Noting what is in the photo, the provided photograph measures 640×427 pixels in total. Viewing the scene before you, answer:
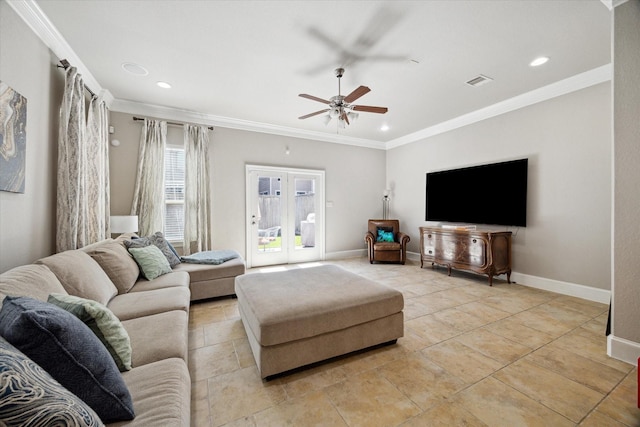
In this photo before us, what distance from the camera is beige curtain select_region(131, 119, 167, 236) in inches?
157

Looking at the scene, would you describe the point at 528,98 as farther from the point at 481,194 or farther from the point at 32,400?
the point at 32,400

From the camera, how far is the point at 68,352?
0.84m

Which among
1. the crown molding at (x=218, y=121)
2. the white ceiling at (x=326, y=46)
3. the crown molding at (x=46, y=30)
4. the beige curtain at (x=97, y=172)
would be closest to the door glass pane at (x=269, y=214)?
the crown molding at (x=218, y=121)

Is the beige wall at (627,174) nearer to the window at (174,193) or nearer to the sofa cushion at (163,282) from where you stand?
the sofa cushion at (163,282)

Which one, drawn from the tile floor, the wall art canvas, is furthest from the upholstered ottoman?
the wall art canvas

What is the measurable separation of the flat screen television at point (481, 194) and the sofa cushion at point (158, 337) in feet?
15.0

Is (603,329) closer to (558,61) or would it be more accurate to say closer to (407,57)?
(558,61)

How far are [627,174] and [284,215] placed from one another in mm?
4618

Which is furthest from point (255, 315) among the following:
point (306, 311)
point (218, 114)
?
point (218, 114)

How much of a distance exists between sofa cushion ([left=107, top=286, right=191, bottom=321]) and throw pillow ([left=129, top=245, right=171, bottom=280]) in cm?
42

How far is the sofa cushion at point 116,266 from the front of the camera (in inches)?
88.6

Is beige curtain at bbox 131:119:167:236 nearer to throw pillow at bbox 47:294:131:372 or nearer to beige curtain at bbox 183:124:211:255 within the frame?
beige curtain at bbox 183:124:211:255

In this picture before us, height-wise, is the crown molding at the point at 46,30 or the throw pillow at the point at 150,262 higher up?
the crown molding at the point at 46,30

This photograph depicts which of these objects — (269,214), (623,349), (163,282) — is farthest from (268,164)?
(623,349)
